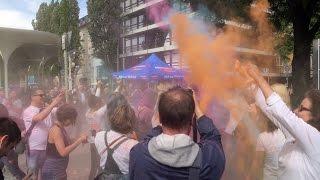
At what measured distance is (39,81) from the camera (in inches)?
462

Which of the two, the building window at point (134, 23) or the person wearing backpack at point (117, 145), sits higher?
the building window at point (134, 23)

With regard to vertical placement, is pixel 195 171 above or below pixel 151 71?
below

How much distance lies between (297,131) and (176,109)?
85cm

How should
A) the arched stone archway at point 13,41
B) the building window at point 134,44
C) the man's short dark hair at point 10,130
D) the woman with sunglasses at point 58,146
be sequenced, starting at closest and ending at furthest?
the man's short dark hair at point 10,130 → the woman with sunglasses at point 58,146 → the arched stone archway at point 13,41 → the building window at point 134,44

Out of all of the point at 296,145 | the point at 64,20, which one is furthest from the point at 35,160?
the point at 64,20

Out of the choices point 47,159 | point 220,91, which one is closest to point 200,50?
point 220,91

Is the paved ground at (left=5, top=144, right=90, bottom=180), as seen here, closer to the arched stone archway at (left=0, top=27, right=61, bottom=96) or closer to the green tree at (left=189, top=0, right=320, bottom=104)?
the arched stone archway at (left=0, top=27, right=61, bottom=96)

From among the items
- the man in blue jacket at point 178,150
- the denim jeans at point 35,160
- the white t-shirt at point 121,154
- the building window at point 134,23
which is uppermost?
the building window at point 134,23

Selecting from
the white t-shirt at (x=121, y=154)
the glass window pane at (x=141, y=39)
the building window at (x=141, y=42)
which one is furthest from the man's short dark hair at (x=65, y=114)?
the glass window pane at (x=141, y=39)

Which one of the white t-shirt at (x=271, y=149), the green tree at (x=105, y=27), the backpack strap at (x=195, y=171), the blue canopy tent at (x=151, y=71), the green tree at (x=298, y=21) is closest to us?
the backpack strap at (x=195, y=171)

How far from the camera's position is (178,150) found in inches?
98.4

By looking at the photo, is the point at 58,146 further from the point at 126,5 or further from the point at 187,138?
the point at 126,5

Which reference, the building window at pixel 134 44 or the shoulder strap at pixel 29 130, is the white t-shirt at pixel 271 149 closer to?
the shoulder strap at pixel 29 130

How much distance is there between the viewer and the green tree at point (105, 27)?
2992 centimetres
